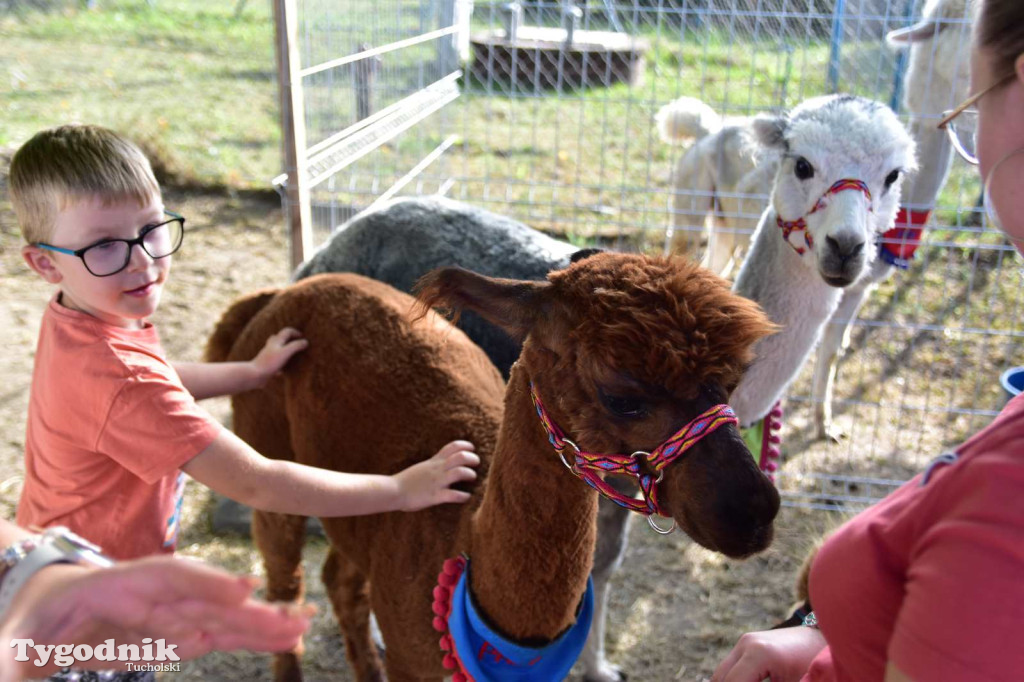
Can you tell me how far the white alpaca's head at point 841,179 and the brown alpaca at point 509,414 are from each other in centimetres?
121

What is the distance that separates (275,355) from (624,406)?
116 centimetres

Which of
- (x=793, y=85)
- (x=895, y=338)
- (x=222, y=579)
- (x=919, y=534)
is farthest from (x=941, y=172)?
(x=793, y=85)

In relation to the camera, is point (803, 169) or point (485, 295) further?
point (803, 169)

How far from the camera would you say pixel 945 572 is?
791 millimetres

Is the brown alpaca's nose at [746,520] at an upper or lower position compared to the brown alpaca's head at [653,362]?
lower

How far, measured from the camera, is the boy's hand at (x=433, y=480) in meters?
1.90

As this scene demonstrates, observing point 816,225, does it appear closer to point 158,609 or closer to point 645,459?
point 645,459

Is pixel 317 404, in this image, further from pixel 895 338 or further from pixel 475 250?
pixel 895 338

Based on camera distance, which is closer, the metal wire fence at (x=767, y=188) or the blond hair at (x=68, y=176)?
the blond hair at (x=68, y=176)

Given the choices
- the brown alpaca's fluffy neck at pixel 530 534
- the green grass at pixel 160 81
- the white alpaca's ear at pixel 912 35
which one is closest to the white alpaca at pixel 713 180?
the white alpaca's ear at pixel 912 35

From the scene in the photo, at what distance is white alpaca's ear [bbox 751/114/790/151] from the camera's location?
3.06 meters

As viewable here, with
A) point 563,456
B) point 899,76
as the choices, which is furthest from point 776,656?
point 899,76

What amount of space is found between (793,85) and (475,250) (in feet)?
23.0

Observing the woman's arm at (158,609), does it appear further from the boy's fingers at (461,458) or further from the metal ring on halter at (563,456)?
the boy's fingers at (461,458)
